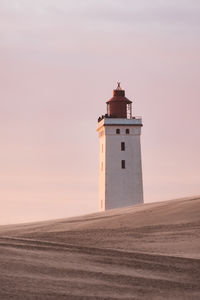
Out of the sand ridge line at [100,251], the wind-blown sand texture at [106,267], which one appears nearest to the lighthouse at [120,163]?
the wind-blown sand texture at [106,267]

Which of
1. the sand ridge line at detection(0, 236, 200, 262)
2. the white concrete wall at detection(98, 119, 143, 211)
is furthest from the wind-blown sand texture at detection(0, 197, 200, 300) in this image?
the white concrete wall at detection(98, 119, 143, 211)

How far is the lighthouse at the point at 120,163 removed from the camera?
5509 centimetres

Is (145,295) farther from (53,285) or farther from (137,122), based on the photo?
(137,122)

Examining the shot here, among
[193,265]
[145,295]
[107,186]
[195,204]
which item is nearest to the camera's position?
[145,295]

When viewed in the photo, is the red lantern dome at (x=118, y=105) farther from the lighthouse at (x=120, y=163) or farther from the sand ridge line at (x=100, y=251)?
the sand ridge line at (x=100, y=251)

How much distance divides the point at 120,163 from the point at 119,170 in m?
0.63

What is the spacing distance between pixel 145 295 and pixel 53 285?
1.49 m

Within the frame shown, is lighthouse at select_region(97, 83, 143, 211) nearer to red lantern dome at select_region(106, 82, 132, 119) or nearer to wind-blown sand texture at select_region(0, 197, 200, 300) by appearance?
red lantern dome at select_region(106, 82, 132, 119)

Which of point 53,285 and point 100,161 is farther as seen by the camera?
point 100,161

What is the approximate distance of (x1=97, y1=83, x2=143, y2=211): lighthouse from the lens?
5509 centimetres

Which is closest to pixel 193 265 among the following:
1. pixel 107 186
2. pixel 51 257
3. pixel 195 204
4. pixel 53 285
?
pixel 51 257

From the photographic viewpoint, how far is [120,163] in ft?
182

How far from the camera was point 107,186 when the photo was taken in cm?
5509

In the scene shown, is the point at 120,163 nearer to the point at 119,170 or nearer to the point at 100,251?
the point at 119,170
